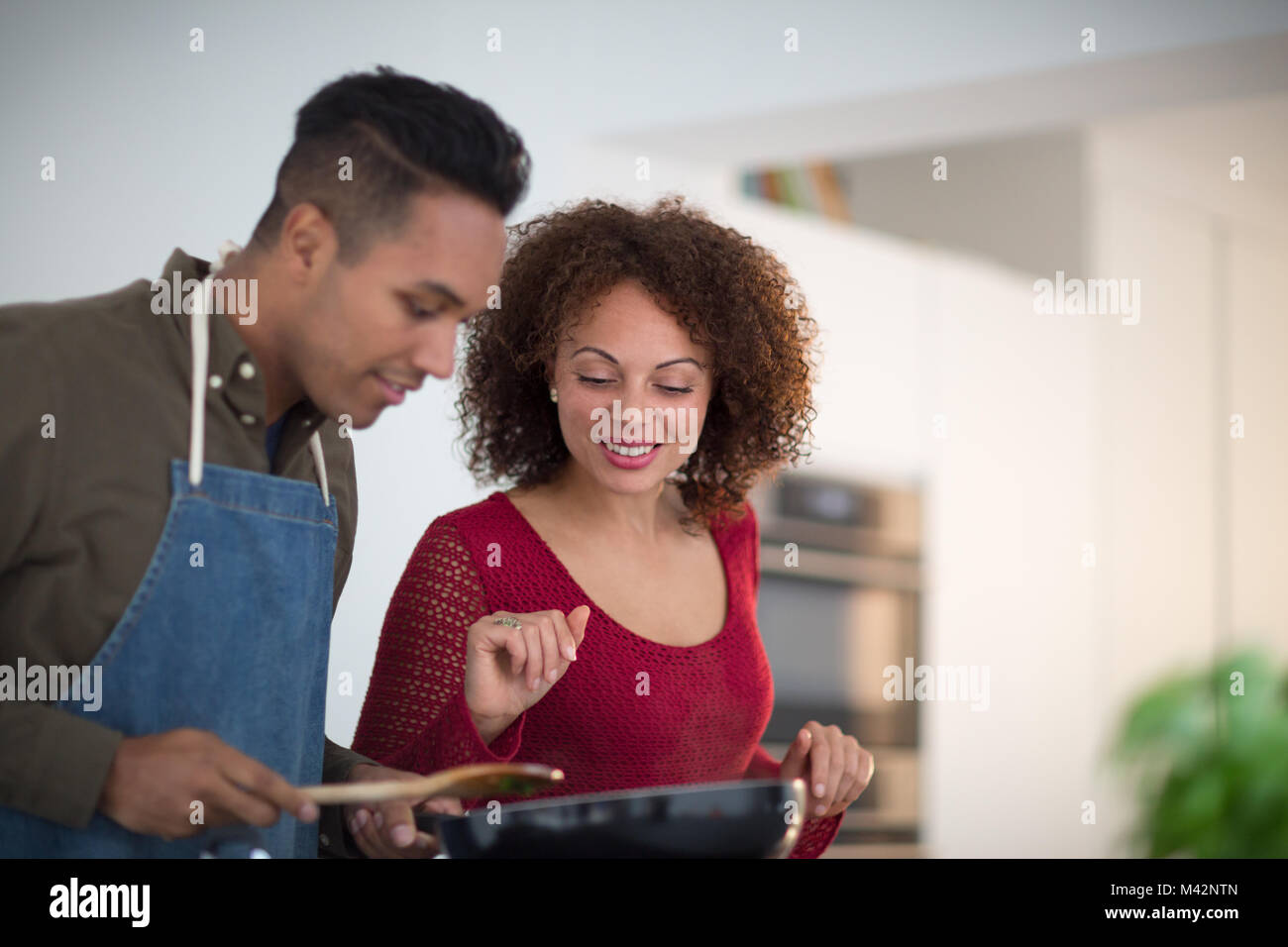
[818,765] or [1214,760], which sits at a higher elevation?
[818,765]

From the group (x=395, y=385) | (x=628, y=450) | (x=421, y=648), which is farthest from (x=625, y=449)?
(x=395, y=385)

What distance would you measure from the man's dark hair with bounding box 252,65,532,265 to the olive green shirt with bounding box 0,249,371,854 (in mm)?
111

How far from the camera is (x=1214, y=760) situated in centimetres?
297

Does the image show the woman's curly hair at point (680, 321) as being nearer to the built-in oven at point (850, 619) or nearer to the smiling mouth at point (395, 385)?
the smiling mouth at point (395, 385)

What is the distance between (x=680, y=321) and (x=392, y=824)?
0.61m

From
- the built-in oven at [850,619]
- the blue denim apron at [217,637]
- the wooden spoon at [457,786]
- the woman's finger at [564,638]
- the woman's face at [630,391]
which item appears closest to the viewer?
the wooden spoon at [457,786]

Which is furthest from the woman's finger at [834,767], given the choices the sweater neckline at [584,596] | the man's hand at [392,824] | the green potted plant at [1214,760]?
the green potted plant at [1214,760]

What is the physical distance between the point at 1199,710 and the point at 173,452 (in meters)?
2.88

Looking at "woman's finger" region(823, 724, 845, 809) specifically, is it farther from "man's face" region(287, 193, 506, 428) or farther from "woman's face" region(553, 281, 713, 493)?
"man's face" region(287, 193, 506, 428)

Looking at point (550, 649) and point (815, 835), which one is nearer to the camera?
point (550, 649)

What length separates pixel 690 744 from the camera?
4.61 feet

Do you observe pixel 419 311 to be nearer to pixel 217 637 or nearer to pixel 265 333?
pixel 265 333

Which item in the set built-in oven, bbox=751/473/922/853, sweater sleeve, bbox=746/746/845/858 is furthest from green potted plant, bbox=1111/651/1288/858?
sweater sleeve, bbox=746/746/845/858

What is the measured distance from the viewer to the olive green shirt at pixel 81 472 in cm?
83
